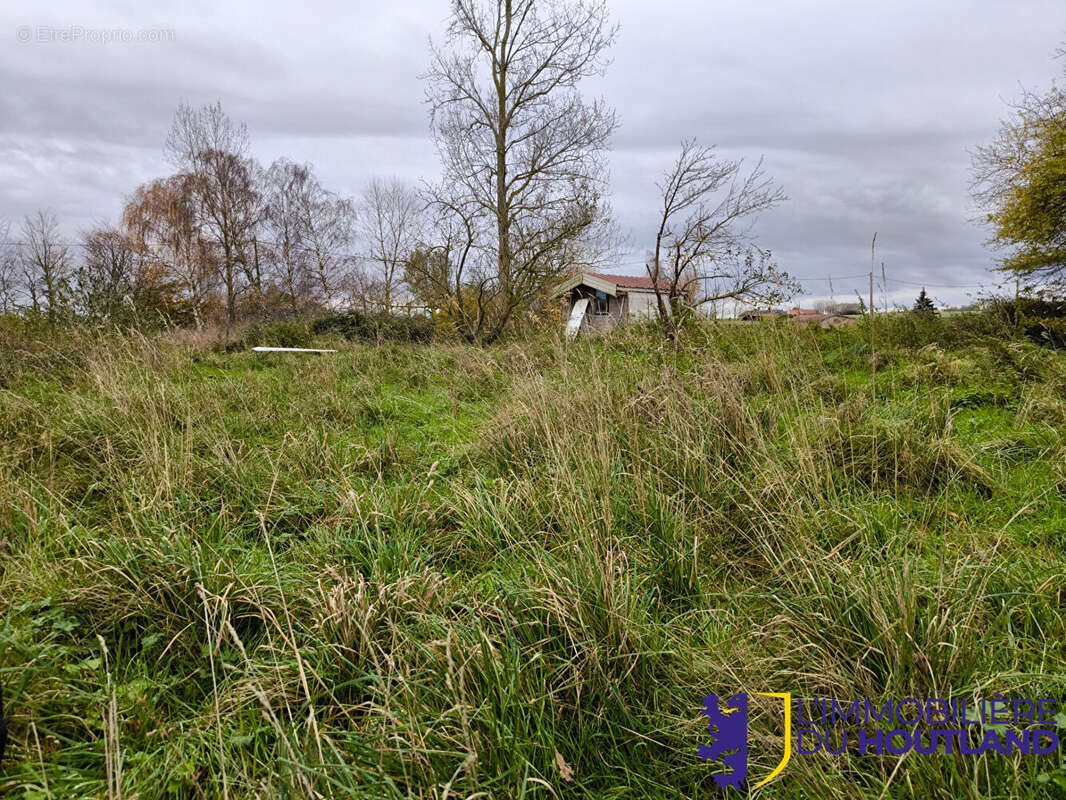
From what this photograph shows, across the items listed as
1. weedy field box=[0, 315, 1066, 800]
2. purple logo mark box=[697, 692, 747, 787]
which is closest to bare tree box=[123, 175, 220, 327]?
weedy field box=[0, 315, 1066, 800]

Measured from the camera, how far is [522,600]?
1879mm

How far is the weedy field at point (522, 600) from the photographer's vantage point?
1.38m

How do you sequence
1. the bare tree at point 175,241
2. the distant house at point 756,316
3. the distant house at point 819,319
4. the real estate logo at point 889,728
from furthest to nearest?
the bare tree at point 175,241
the distant house at point 819,319
the distant house at point 756,316
the real estate logo at point 889,728

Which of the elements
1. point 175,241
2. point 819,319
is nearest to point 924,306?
point 819,319

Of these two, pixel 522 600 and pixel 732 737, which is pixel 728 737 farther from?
pixel 522 600

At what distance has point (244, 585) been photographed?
2.01 meters

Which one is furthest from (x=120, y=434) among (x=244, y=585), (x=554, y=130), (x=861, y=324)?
(x=554, y=130)

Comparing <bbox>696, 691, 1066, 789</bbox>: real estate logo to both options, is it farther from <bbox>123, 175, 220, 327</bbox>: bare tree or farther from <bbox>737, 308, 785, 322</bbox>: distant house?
<bbox>123, 175, 220, 327</bbox>: bare tree

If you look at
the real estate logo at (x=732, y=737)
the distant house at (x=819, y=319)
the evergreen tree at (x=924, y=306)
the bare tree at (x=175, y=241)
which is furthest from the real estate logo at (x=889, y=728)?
the bare tree at (x=175, y=241)

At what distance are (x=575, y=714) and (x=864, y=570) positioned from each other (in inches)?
40.1

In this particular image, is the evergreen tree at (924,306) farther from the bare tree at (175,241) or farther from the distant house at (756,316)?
the bare tree at (175,241)

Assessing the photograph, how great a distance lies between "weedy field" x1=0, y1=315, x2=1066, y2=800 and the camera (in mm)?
1375

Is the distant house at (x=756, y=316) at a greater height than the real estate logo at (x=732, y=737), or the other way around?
the distant house at (x=756, y=316)

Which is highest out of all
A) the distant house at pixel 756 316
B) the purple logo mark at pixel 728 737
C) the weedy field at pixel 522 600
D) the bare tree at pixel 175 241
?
the bare tree at pixel 175 241
